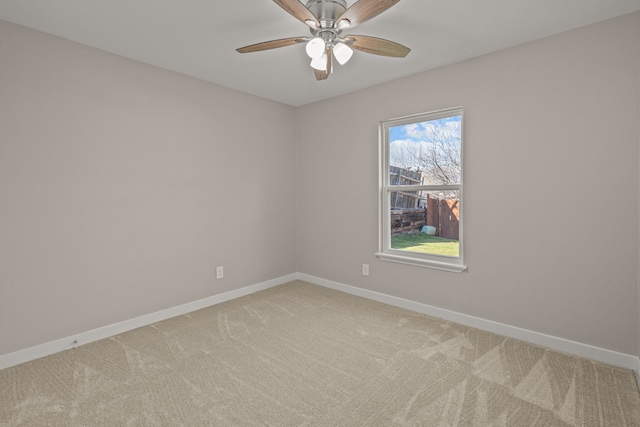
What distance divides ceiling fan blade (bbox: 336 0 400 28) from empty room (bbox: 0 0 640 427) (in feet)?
0.04

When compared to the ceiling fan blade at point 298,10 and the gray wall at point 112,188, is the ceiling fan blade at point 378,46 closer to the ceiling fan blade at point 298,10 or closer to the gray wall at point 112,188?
the ceiling fan blade at point 298,10

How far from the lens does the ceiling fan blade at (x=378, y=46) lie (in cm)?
202

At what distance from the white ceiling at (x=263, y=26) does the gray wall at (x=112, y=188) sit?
11.2 inches

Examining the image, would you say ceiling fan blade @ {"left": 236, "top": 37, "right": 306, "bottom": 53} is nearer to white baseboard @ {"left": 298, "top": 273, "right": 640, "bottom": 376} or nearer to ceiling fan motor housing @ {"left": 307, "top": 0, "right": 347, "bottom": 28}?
ceiling fan motor housing @ {"left": 307, "top": 0, "right": 347, "bottom": 28}

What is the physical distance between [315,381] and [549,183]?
7.46ft

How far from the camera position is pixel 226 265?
142 inches

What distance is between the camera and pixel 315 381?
2059 millimetres

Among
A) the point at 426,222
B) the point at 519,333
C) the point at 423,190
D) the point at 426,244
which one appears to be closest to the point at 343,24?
the point at 423,190

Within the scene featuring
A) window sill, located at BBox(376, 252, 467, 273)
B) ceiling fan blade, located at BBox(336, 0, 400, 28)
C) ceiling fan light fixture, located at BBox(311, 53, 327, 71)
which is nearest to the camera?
ceiling fan blade, located at BBox(336, 0, 400, 28)

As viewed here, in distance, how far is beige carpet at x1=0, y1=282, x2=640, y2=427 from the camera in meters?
1.73

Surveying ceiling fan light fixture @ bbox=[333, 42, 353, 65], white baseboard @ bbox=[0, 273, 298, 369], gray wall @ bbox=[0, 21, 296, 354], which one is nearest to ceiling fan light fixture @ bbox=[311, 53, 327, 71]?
ceiling fan light fixture @ bbox=[333, 42, 353, 65]

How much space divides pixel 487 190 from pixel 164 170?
298 centimetres

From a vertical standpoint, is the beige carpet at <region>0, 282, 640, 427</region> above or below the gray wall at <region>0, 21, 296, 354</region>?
below

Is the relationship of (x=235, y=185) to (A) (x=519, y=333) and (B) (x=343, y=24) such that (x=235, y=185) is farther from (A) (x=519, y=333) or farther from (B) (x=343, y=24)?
(A) (x=519, y=333)
